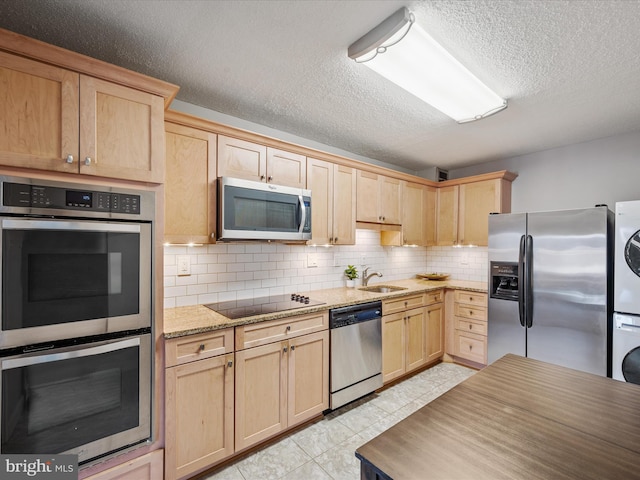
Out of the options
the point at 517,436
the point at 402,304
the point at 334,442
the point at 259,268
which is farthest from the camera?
the point at 402,304

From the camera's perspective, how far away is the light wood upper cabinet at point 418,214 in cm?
375

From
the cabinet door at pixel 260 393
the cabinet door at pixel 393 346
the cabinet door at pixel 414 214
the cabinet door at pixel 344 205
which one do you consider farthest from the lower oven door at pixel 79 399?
the cabinet door at pixel 414 214

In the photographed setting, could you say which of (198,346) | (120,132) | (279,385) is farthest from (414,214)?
(120,132)

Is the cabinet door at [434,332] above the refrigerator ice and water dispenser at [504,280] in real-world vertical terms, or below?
below

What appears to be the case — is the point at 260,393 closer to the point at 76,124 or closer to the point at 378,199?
the point at 76,124

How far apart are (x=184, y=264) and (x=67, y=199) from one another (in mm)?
995

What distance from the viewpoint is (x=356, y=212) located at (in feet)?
10.4

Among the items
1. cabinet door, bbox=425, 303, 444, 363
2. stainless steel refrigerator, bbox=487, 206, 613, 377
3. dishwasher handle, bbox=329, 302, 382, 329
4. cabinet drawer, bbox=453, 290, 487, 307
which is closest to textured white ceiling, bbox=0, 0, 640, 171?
stainless steel refrigerator, bbox=487, 206, 613, 377

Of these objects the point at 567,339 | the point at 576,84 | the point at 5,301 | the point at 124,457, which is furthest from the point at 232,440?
the point at 576,84

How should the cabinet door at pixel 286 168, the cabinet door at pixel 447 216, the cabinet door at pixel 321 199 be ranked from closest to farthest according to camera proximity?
1. the cabinet door at pixel 286 168
2. the cabinet door at pixel 321 199
3. the cabinet door at pixel 447 216

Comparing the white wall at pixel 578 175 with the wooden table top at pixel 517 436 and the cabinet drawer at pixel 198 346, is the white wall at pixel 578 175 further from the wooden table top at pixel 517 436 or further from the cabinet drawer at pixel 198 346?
the cabinet drawer at pixel 198 346

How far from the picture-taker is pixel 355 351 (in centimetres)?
264

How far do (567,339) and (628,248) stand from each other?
3.04ft

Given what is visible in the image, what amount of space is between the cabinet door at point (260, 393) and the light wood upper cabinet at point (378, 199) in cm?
169
